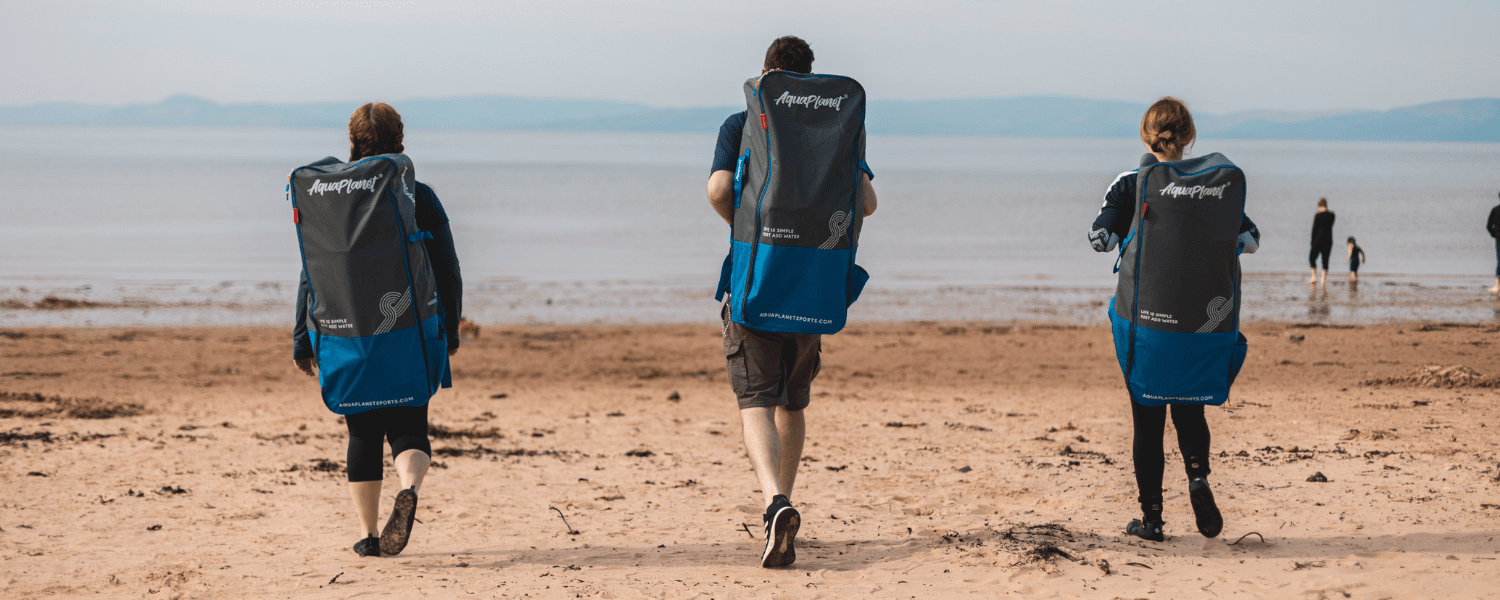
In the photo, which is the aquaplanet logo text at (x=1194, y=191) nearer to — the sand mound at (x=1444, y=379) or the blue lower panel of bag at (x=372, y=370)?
the blue lower panel of bag at (x=372, y=370)

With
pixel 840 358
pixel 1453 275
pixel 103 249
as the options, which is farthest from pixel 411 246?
pixel 103 249

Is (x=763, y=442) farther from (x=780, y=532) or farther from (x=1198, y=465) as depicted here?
(x=1198, y=465)

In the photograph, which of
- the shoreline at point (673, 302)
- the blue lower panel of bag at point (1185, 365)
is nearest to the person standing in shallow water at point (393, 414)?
the blue lower panel of bag at point (1185, 365)

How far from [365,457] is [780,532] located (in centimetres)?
157

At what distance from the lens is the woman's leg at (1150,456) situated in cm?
389

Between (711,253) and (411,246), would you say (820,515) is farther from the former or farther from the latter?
(711,253)

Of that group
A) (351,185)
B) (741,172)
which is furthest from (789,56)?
(351,185)

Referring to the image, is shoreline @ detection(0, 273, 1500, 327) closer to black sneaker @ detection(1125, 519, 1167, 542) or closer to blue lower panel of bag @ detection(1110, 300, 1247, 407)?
black sneaker @ detection(1125, 519, 1167, 542)

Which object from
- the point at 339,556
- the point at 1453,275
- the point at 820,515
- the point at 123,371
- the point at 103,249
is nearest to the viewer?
the point at 339,556

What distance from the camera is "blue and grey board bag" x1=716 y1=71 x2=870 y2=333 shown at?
350 centimetres

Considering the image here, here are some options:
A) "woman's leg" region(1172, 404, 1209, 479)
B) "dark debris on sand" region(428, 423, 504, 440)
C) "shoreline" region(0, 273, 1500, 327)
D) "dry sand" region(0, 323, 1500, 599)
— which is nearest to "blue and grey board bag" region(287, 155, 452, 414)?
"dry sand" region(0, 323, 1500, 599)

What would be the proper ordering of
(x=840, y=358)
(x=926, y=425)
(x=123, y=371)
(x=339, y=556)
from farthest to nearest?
(x=840, y=358), (x=123, y=371), (x=926, y=425), (x=339, y=556)

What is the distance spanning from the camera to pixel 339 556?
4027mm

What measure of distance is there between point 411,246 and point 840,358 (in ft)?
25.4
